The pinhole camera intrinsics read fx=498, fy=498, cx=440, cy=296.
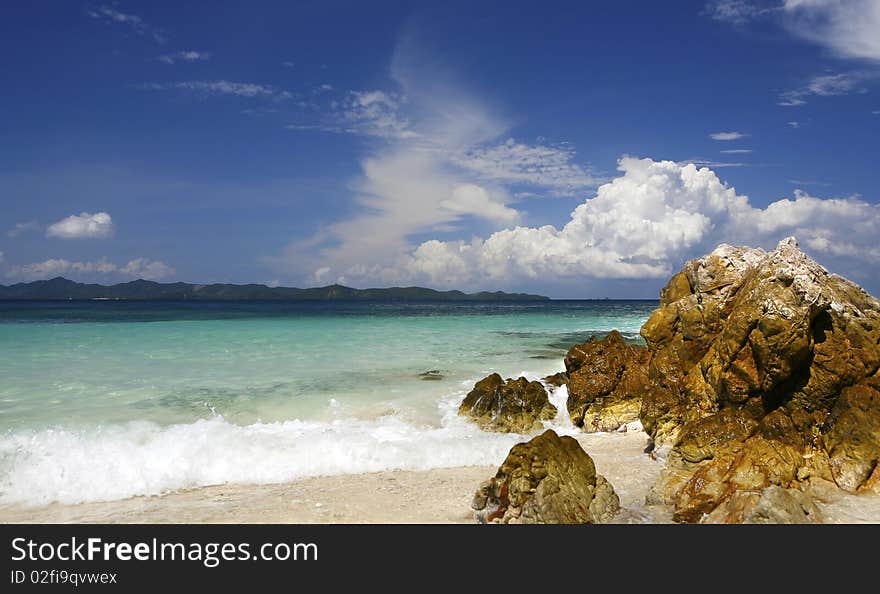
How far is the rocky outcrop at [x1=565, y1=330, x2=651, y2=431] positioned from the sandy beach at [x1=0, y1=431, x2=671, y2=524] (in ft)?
10.9

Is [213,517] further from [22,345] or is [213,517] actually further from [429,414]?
[22,345]

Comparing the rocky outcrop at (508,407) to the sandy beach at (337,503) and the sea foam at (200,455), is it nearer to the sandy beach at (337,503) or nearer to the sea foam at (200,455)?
the sea foam at (200,455)

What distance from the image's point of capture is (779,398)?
956 cm

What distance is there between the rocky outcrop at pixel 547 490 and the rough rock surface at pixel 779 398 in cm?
118

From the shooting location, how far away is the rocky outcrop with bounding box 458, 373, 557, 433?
13383 millimetres

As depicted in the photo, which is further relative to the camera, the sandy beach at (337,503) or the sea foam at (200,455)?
the sea foam at (200,455)

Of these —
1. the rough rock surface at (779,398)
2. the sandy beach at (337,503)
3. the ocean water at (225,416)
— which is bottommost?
the sandy beach at (337,503)

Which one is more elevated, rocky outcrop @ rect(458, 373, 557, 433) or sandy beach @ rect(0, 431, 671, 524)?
rocky outcrop @ rect(458, 373, 557, 433)

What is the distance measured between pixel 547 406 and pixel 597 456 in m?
3.37

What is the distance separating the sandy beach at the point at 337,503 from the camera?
25.1 feet

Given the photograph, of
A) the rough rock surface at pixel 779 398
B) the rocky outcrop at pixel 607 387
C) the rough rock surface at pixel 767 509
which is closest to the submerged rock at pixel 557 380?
the rocky outcrop at pixel 607 387

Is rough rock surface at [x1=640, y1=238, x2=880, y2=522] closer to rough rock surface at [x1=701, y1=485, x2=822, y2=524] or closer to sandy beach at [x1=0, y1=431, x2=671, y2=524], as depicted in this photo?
rough rock surface at [x1=701, y1=485, x2=822, y2=524]

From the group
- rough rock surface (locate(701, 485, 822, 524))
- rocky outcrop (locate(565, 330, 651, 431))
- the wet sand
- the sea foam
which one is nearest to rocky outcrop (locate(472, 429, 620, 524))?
the wet sand

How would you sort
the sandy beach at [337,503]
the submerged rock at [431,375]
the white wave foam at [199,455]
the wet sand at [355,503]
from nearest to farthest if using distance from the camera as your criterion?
1. the wet sand at [355,503]
2. the sandy beach at [337,503]
3. the white wave foam at [199,455]
4. the submerged rock at [431,375]
